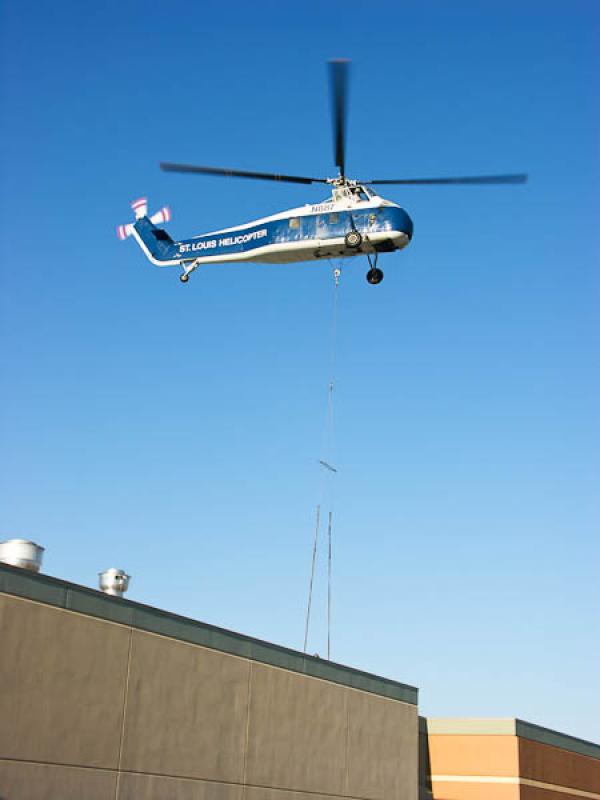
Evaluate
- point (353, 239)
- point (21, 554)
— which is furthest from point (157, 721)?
point (353, 239)

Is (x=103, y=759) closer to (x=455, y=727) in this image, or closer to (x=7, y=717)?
(x=7, y=717)

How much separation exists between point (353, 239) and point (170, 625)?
1268cm

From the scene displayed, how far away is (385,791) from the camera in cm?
3036

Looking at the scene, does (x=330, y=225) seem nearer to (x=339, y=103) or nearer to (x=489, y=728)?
(x=339, y=103)

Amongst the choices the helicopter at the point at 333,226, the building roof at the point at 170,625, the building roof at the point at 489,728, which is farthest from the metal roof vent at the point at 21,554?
the building roof at the point at 489,728

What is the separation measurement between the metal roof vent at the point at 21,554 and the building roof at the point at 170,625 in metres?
0.83

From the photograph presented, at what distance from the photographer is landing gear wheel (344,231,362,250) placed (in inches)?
1168

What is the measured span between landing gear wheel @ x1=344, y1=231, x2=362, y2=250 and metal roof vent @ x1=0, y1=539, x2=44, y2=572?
44.6 ft

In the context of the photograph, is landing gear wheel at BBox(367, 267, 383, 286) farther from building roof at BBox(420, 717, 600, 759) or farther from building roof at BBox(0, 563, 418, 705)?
building roof at BBox(420, 717, 600, 759)

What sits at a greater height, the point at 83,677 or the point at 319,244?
the point at 319,244

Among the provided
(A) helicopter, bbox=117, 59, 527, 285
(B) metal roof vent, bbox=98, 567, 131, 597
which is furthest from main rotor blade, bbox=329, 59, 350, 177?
(B) metal roof vent, bbox=98, 567, 131, 597

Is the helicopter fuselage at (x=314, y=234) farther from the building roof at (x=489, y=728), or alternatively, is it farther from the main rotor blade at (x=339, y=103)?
the building roof at (x=489, y=728)

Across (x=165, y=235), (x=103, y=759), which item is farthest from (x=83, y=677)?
(x=165, y=235)

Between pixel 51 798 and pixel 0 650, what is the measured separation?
306 centimetres
